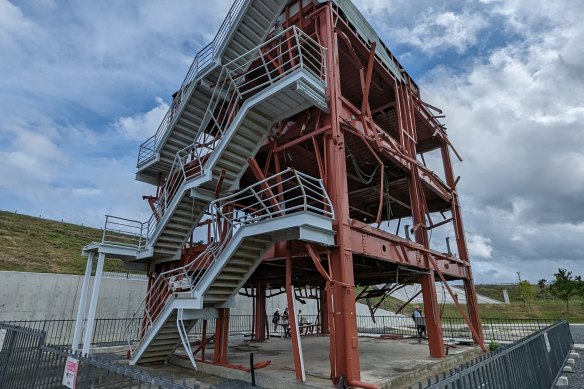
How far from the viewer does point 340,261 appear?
9039 mm

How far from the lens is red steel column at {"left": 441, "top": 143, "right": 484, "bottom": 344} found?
16109 mm

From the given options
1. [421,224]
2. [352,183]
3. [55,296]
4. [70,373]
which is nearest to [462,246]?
[421,224]

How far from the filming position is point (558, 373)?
39.4 ft

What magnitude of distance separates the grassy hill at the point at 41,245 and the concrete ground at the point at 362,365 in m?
22.6

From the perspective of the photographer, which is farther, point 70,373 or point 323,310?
point 323,310

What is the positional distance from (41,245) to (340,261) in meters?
37.0

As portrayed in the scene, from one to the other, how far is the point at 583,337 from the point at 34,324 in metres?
34.6

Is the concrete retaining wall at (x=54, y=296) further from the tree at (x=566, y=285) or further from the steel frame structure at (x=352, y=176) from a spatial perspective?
the tree at (x=566, y=285)

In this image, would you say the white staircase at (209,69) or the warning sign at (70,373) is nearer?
the warning sign at (70,373)

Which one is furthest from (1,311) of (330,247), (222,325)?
(330,247)

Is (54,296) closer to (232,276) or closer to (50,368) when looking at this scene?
(232,276)

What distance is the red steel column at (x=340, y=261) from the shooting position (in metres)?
8.41

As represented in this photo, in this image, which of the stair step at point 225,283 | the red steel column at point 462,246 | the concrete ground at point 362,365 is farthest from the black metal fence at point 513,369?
the stair step at point 225,283

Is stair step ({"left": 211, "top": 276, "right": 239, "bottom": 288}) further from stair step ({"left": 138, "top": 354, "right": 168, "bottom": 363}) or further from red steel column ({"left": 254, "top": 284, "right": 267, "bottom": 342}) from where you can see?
red steel column ({"left": 254, "top": 284, "right": 267, "bottom": 342})
